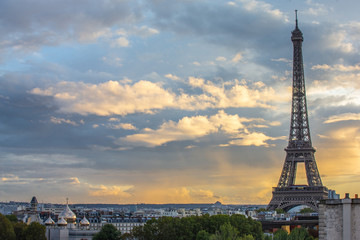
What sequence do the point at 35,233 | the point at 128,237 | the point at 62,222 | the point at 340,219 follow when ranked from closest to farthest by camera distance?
the point at 340,219 → the point at 128,237 → the point at 35,233 → the point at 62,222

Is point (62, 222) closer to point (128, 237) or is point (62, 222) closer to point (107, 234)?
point (107, 234)

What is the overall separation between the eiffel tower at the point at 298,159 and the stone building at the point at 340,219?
130m

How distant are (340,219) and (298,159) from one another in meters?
134

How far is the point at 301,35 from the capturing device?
527 feet

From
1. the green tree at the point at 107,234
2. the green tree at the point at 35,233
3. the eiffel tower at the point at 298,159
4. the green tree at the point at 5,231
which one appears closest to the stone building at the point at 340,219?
the green tree at the point at 5,231

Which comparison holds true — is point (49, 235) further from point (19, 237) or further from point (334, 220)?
point (334, 220)

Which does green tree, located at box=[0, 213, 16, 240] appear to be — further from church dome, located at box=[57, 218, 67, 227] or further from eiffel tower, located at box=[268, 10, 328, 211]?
eiffel tower, located at box=[268, 10, 328, 211]

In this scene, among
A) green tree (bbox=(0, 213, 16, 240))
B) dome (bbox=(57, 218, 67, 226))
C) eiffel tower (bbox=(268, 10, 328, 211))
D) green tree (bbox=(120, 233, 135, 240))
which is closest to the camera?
green tree (bbox=(0, 213, 16, 240))

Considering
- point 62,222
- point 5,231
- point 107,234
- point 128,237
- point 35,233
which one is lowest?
point 128,237

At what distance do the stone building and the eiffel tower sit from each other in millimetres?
129533

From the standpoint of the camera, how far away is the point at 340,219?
74.7 feet

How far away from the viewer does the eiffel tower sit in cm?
15175

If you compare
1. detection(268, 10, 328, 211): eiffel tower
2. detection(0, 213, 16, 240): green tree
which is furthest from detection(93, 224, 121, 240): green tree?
detection(268, 10, 328, 211): eiffel tower

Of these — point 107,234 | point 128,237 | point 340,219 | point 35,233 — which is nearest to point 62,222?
point 35,233
